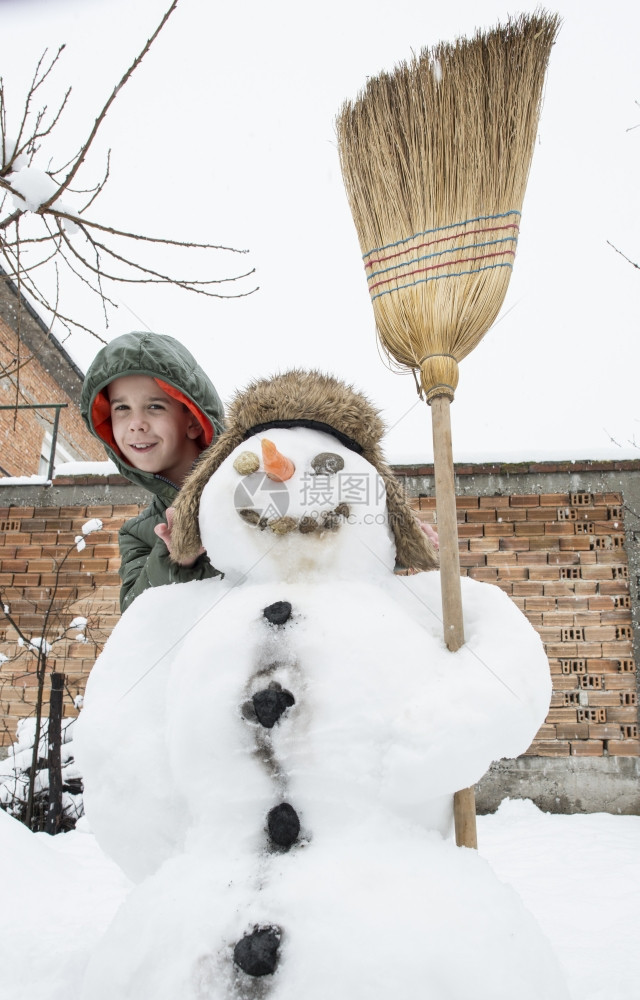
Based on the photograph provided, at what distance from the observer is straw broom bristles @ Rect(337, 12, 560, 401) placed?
1425mm

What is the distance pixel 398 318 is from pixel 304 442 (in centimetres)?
39

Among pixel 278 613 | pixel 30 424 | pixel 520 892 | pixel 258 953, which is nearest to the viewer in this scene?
pixel 258 953

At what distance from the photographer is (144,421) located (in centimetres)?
171

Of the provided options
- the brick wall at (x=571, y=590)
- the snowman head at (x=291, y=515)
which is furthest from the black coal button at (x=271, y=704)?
the brick wall at (x=571, y=590)

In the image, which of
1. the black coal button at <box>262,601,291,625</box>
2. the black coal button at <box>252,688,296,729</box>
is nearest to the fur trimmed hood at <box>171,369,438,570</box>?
the black coal button at <box>262,601,291,625</box>

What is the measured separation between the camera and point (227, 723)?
109 cm

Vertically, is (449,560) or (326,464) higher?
(326,464)

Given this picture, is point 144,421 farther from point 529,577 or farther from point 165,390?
point 529,577

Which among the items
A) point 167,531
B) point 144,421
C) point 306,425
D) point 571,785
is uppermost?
point 144,421

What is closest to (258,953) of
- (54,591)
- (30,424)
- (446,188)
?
(446,188)

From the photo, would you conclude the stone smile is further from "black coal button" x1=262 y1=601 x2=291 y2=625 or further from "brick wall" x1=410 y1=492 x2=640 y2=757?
→ "brick wall" x1=410 y1=492 x2=640 y2=757

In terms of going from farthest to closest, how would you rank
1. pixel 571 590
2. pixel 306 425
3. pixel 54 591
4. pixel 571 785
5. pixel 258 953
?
pixel 54 591 → pixel 571 590 → pixel 571 785 → pixel 306 425 → pixel 258 953

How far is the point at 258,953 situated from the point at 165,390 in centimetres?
127

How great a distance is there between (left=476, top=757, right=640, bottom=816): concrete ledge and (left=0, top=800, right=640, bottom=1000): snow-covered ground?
0.07 m
